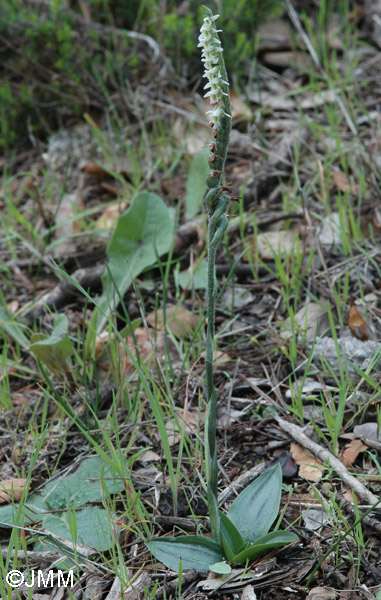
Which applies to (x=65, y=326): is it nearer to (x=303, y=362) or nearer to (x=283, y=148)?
(x=303, y=362)

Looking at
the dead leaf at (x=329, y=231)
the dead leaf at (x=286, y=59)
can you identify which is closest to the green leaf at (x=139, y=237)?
the dead leaf at (x=329, y=231)

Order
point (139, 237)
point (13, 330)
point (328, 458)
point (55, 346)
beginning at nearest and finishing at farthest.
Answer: point (328, 458) < point (55, 346) < point (13, 330) < point (139, 237)

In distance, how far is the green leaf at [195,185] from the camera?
2629mm

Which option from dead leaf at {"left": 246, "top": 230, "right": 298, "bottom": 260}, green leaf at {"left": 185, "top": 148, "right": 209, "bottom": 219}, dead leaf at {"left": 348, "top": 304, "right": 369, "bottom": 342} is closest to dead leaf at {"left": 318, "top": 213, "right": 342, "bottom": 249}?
dead leaf at {"left": 246, "top": 230, "right": 298, "bottom": 260}

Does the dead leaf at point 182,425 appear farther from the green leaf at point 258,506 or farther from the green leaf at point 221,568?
the green leaf at point 221,568

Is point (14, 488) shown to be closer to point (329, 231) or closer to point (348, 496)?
point (348, 496)

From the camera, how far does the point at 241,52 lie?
334 centimetres

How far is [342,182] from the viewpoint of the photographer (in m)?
2.62

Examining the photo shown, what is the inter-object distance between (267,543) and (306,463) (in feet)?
1.16

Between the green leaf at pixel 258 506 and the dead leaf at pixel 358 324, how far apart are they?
26.4 inches

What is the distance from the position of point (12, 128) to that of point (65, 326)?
2191 millimetres

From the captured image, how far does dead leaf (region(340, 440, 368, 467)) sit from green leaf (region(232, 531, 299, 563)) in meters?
0.35

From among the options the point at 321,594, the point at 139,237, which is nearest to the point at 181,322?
the point at 139,237

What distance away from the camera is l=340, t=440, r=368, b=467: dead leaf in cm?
157
